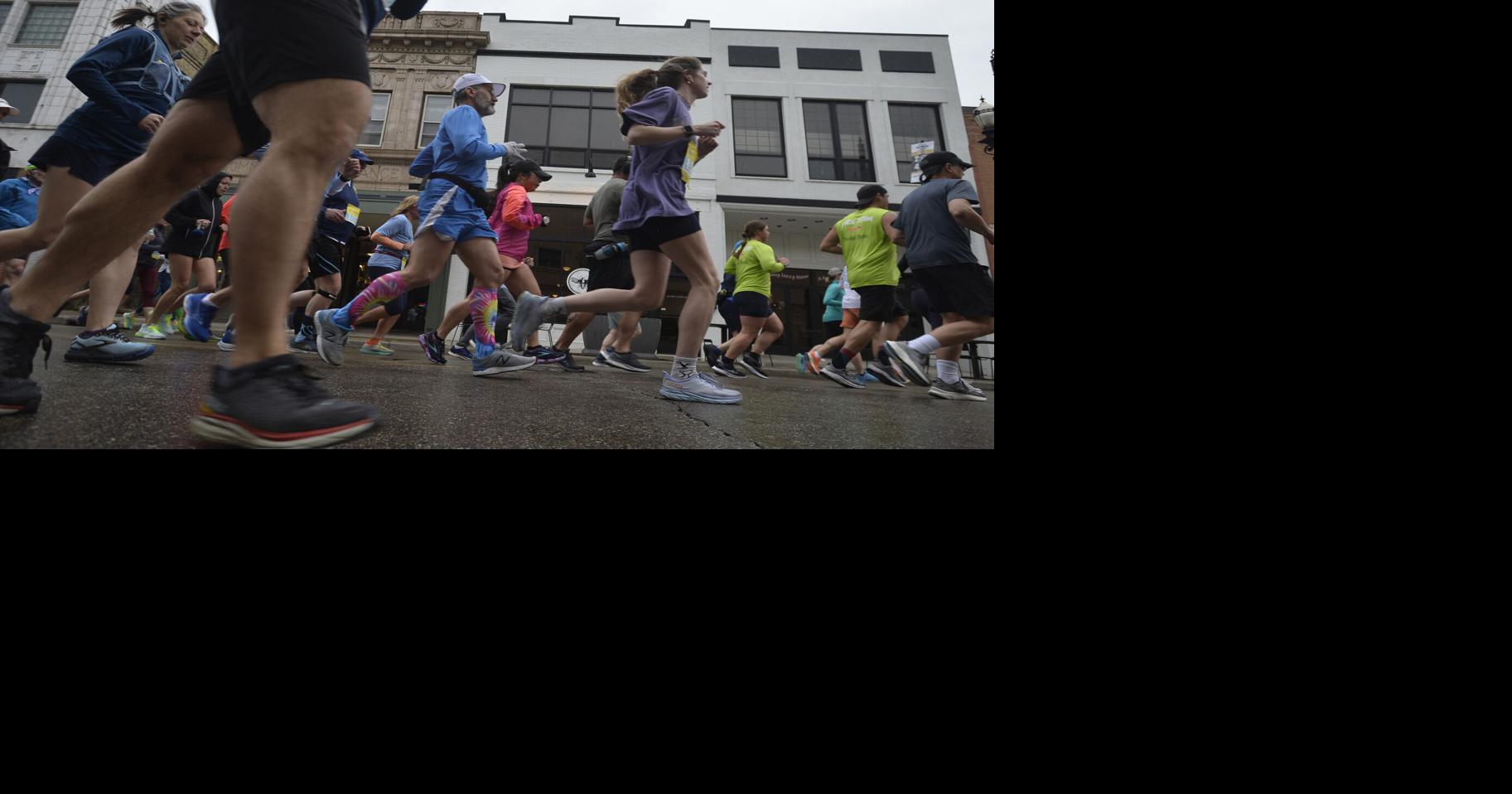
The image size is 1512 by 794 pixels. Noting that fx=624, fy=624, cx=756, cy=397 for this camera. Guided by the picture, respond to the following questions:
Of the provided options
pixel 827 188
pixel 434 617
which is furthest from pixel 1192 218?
pixel 827 188

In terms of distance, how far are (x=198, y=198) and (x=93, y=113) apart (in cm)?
177

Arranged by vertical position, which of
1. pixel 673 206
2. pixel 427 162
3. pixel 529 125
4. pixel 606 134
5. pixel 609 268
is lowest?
pixel 673 206

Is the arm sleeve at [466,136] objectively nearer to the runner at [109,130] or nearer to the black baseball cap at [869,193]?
the runner at [109,130]

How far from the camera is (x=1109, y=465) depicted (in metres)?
1.23

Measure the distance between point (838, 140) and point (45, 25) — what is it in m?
12.2

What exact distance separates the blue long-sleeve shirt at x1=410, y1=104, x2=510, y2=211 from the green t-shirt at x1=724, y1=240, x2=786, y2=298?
8.23 ft

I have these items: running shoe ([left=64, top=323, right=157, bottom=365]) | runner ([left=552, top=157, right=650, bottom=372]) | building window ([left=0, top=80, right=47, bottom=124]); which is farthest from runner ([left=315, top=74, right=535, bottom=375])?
building window ([left=0, top=80, right=47, bottom=124])

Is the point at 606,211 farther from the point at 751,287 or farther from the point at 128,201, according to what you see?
the point at 128,201

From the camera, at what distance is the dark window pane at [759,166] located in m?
13.0

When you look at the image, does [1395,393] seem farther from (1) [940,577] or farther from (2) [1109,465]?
(1) [940,577]

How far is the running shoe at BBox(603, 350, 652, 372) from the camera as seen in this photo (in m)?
4.45

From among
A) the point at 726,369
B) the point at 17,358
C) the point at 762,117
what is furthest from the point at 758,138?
the point at 17,358

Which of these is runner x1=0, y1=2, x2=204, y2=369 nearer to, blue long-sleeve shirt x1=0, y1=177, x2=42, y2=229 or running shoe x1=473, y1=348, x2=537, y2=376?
running shoe x1=473, y1=348, x2=537, y2=376

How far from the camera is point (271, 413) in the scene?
0.95 m
